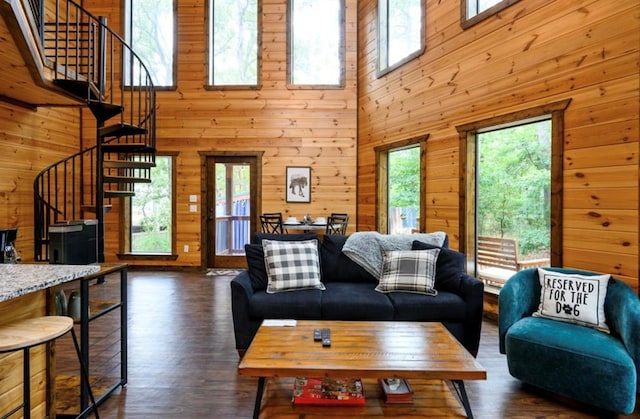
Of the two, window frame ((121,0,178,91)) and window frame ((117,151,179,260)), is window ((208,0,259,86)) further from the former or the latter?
window frame ((117,151,179,260))

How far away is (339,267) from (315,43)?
506 centimetres

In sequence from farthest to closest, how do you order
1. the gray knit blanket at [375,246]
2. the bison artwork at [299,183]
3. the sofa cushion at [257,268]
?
the bison artwork at [299,183]
the gray knit blanket at [375,246]
the sofa cushion at [257,268]

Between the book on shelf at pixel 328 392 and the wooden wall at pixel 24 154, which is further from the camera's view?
the wooden wall at pixel 24 154

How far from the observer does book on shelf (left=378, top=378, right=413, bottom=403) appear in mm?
1937

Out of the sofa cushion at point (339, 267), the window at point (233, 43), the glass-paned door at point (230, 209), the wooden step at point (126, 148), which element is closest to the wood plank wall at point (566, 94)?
the sofa cushion at point (339, 267)

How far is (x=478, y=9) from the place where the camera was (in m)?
4.25

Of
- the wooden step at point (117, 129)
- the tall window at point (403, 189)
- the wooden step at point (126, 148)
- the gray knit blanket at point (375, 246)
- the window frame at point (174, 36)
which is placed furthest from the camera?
the window frame at point (174, 36)

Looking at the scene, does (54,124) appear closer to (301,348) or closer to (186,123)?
(186,123)

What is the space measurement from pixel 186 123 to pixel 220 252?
2494 millimetres

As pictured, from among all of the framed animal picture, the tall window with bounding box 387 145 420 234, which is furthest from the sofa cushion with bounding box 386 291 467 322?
the framed animal picture

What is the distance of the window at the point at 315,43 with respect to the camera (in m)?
6.98

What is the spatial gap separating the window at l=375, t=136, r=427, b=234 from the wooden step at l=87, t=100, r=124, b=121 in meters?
3.92

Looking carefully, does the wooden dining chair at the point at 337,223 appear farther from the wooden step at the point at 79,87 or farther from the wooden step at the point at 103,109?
the wooden step at the point at 79,87

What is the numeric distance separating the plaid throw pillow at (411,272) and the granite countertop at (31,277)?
2229mm
